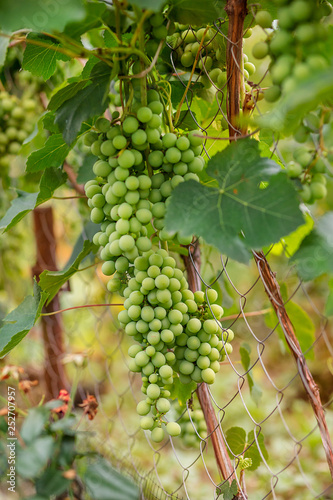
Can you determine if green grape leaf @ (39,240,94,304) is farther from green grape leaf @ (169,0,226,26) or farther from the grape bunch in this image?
green grape leaf @ (169,0,226,26)

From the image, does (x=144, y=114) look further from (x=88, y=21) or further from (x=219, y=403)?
(x=219, y=403)

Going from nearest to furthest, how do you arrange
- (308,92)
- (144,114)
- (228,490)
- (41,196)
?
1. (308,92)
2. (144,114)
3. (228,490)
4. (41,196)

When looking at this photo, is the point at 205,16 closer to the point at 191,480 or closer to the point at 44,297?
the point at 44,297

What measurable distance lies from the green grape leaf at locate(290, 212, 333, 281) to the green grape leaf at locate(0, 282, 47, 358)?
1.54ft

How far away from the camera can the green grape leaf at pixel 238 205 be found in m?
0.49

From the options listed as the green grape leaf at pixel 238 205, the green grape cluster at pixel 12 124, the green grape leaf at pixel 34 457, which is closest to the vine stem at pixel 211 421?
the green grape leaf at pixel 238 205

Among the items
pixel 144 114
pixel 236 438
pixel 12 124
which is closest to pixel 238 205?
pixel 144 114

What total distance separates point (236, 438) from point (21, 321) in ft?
1.59

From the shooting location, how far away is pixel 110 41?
2.40 feet

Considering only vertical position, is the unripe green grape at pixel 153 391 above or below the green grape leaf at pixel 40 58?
below

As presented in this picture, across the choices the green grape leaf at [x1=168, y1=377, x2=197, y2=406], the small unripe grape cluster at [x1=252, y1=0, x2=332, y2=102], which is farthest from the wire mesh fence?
the small unripe grape cluster at [x1=252, y1=0, x2=332, y2=102]

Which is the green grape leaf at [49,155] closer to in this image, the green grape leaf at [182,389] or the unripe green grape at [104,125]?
the unripe green grape at [104,125]

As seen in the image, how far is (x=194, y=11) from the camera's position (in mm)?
598

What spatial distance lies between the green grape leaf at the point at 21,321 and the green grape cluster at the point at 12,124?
0.71 m
